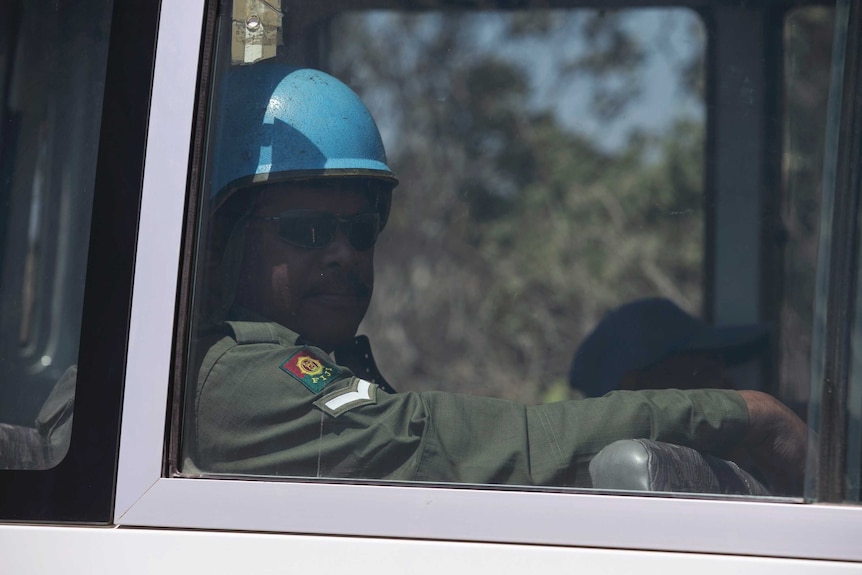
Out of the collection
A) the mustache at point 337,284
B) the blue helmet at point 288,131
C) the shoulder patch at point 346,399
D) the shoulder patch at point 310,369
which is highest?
the blue helmet at point 288,131

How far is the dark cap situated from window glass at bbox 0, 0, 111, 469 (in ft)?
2.84

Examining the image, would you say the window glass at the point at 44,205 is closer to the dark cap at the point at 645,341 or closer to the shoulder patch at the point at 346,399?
the shoulder patch at the point at 346,399

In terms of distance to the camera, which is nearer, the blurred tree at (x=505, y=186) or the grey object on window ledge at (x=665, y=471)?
the grey object on window ledge at (x=665, y=471)

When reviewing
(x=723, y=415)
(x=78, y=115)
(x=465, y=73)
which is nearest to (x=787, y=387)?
(x=723, y=415)

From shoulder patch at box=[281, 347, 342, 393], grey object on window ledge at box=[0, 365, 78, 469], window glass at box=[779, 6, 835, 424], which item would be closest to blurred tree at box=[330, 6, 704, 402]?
shoulder patch at box=[281, 347, 342, 393]

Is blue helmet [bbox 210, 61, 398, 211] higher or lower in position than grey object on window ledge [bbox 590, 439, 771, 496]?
higher

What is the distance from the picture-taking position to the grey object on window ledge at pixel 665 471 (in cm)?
129

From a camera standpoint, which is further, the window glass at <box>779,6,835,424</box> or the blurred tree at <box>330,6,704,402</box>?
the blurred tree at <box>330,6,704,402</box>

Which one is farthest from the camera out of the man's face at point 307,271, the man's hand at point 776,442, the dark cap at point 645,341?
the dark cap at point 645,341

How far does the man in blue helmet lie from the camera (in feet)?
4.38

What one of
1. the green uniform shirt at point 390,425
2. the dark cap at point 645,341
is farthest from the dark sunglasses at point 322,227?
the dark cap at point 645,341

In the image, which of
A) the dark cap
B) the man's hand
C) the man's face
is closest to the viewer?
the man's hand

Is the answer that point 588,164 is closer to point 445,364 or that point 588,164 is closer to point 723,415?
point 445,364

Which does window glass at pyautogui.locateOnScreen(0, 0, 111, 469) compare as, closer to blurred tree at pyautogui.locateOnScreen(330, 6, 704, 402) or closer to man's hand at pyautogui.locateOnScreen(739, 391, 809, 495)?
blurred tree at pyautogui.locateOnScreen(330, 6, 704, 402)
